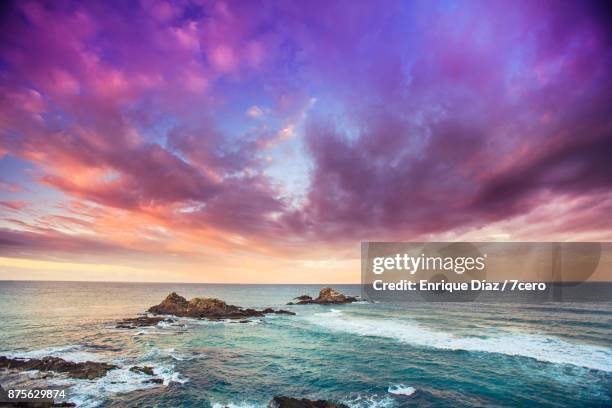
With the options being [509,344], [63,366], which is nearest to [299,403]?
[63,366]

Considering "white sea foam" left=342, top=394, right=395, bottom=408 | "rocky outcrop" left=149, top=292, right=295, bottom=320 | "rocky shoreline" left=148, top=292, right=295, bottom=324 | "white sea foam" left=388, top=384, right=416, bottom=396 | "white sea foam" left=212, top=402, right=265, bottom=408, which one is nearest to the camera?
"white sea foam" left=342, top=394, right=395, bottom=408

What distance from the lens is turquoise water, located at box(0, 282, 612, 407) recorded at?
70.6 feet

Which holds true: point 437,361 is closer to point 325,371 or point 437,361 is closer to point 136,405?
point 325,371

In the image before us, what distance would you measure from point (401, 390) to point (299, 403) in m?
8.71

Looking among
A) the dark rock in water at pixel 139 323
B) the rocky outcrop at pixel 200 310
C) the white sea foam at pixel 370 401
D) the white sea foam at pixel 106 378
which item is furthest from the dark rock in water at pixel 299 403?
the rocky outcrop at pixel 200 310

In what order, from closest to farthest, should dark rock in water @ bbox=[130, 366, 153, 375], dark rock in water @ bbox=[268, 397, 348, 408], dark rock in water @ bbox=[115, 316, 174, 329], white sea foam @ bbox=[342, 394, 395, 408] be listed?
dark rock in water @ bbox=[268, 397, 348, 408] < white sea foam @ bbox=[342, 394, 395, 408] < dark rock in water @ bbox=[130, 366, 153, 375] < dark rock in water @ bbox=[115, 316, 174, 329]

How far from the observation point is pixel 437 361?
29.7m

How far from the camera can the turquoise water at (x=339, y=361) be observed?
21.5 m

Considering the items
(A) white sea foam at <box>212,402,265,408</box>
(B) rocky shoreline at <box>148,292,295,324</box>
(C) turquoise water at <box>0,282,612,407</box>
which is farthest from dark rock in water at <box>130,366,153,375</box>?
(B) rocky shoreline at <box>148,292,295,324</box>

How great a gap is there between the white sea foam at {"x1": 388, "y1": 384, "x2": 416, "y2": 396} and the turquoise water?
0.15m

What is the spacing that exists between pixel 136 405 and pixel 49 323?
44936 millimetres

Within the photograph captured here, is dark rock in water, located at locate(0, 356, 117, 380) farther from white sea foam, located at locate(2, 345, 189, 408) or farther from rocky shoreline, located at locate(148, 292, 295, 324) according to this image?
rocky shoreline, located at locate(148, 292, 295, 324)

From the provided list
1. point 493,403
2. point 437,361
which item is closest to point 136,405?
point 493,403

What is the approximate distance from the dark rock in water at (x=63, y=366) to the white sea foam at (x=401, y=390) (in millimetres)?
24437
